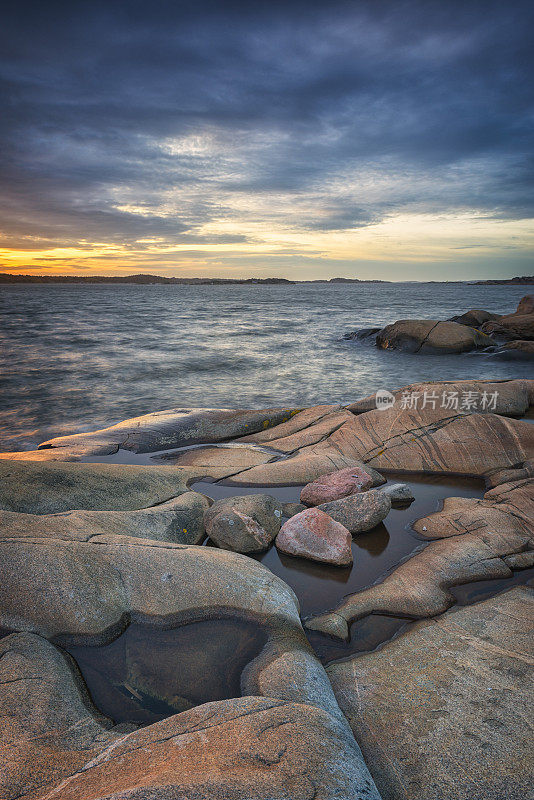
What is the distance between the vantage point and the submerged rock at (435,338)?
2212cm

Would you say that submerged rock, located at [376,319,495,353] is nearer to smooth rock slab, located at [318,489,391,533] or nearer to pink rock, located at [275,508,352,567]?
smooth rock slab, located at [318,489,391,533]

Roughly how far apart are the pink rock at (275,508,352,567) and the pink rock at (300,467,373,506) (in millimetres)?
955

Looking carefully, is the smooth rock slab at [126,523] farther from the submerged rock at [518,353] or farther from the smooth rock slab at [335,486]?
the submerged rock at [518,353]

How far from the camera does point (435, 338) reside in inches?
890

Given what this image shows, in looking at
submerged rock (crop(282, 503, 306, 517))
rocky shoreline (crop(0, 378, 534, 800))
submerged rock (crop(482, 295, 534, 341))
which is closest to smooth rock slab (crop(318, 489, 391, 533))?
rocky shoreline (crop(0, 378, 534, 800))

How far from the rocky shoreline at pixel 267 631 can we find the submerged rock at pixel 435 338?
15878 mm

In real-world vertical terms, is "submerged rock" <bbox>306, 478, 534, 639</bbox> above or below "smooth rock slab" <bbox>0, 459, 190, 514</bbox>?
below

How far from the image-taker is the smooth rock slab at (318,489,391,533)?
18.9ft

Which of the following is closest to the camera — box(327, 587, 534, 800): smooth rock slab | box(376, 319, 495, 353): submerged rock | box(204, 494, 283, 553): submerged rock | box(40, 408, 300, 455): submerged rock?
box(327, 587, 534, 800): smooth rock slab

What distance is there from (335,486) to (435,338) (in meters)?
18.3

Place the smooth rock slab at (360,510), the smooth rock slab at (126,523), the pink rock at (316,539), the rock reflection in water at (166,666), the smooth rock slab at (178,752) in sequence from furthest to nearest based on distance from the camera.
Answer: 1. the smooth rock slab at (360,510)
2. the pink rock at (316,539)
3. the smooth rock slab at (126,523)
4. the rock reflection in water at (166,666)
5. the smooth rock slab at (178,752)

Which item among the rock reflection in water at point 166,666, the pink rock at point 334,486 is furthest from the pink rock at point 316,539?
the rock reflection in water at point 166,666

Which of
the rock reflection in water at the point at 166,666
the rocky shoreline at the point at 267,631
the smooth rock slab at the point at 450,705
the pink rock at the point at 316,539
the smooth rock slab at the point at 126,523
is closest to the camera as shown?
the rocky shoreline at the point at 267,631

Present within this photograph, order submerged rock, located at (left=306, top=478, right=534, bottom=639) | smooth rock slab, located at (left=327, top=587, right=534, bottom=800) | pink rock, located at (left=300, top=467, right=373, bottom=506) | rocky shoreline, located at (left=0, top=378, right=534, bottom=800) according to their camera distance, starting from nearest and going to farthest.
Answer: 1. rocky shoreline, located at (left=0, top=378, right=534, bottom=800)
2. smooth rock slab, located at (left=327, top=587, right=534, bottom=800)
3. submerged rock, located at (left=306, top=478, right=534, bottom=639)
4. pink rock, located at (left=300, top=467, right=373, bottom=506)
